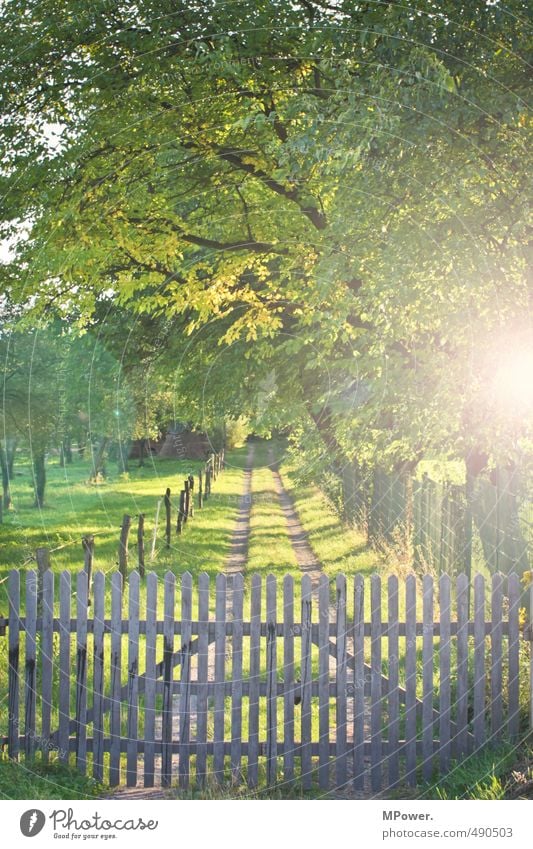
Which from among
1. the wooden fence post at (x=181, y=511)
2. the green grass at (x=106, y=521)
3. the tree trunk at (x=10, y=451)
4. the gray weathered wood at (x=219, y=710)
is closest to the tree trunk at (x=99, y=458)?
the green grass at (x=106, y=521)

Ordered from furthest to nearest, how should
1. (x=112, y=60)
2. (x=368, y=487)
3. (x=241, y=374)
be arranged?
(x=368, y=487) → (x=241, y=374) → (x=112, y=60)

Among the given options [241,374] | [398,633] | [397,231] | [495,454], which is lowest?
[398,633]

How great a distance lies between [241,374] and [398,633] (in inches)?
414

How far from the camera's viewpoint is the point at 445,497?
14.8 meters

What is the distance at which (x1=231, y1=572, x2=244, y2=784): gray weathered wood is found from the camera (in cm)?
761

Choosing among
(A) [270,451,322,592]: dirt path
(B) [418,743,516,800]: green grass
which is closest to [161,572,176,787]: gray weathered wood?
(B) [418,743,516,800]: green grass

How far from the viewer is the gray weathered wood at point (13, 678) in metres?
7.75

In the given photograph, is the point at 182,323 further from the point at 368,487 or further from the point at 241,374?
the point at 368,487

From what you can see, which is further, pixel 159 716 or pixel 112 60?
pixel 112 60

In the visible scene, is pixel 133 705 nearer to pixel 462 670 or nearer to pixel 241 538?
pixel 462 670

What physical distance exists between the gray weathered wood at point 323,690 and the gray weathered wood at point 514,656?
159cm

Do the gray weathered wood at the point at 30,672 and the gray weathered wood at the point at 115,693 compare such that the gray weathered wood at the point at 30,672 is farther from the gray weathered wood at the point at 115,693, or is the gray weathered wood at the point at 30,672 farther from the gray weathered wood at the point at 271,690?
the gray weathered wood at the point at 271,690

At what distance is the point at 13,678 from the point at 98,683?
0.71m
